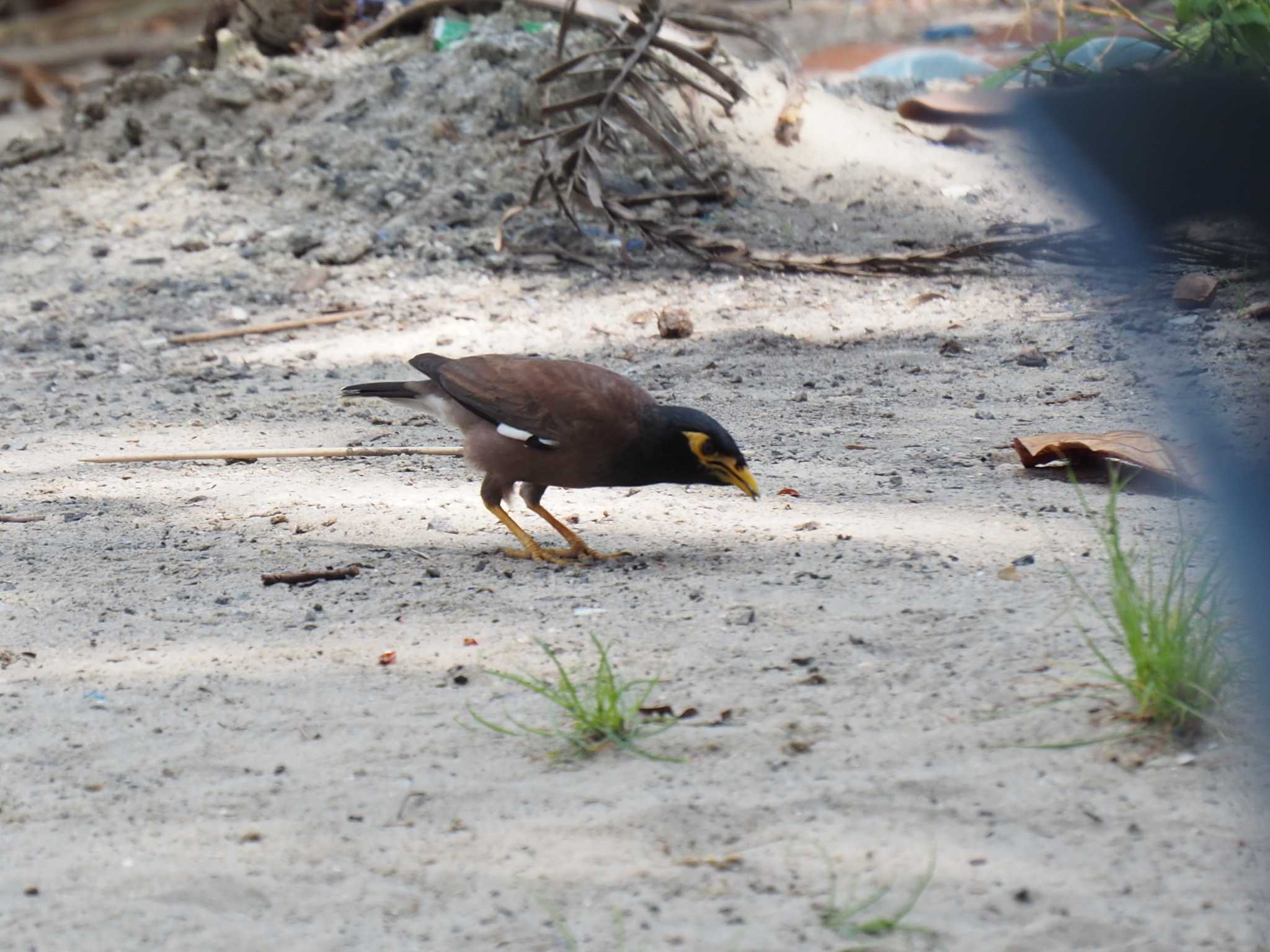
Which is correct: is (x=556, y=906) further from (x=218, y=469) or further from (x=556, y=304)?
(x=556, y=304)

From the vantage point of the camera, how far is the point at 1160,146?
122 centimetres

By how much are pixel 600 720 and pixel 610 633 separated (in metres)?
0.54

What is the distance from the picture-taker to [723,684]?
2.98m

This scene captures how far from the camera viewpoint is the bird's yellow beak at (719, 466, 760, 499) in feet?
12.5

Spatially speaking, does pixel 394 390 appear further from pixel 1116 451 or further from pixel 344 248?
pixel 344 248

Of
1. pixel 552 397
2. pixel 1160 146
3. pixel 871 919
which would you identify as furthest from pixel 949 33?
pixel 1160 146

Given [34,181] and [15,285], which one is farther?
[34,181]

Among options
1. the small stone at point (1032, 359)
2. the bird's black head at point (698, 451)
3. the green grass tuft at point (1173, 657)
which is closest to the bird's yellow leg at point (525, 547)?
the bird's black head at point (698, 451)

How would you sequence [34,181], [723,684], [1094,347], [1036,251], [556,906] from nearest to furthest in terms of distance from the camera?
[556,906] → [723,684] → [1094,347] → [1036,251] → [34,181]

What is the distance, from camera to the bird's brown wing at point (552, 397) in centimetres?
383

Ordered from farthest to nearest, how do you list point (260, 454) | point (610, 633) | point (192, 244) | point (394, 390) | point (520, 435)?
point (192, 244) → point (260, 454) → point (394, 390) → point (520, 435) → point (610, 633)

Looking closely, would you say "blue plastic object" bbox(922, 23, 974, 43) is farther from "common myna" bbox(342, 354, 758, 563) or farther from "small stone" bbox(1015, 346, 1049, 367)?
"common myna" bbox(342, 354, 758, 563)

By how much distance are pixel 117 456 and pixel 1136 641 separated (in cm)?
357

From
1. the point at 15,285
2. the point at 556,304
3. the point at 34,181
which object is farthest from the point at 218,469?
the point at 34,181
